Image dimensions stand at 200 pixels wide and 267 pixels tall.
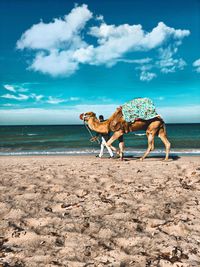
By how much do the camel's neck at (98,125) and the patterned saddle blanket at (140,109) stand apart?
3.11 ft

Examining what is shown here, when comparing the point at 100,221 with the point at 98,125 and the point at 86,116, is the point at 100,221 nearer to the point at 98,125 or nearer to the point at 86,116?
the point at 98,125

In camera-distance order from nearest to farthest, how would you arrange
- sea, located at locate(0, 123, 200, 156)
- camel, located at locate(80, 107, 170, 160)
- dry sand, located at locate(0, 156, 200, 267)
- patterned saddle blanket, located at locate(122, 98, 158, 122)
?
dry sand, located at locate(0, 156, 200, 267)
patterned saddle blanket, located at locate(122, 98, 158, 122)
camel, located at locate(80, 107, 170, 160)
sea, located at locate(0, 123, 200, 156)

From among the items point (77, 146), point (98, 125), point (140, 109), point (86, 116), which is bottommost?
point (77, 146)

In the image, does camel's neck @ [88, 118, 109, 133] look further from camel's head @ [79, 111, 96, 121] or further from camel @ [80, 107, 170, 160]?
camel's head @ [79, 111, 96, 121]

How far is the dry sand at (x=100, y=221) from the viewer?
3.73 metres

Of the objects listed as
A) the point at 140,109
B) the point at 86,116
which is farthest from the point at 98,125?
the point at 140,109

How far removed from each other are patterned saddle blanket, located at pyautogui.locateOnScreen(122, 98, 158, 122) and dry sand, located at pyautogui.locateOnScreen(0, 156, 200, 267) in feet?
11.4

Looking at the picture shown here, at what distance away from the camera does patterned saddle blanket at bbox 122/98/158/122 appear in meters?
10.8

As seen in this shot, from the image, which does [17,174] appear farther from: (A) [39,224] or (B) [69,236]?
(B) [69,236]

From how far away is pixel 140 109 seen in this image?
35.3ft

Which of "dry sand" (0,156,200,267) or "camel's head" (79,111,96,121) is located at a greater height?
"camel's head" (79,111,96,121)

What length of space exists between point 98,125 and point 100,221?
6982mm

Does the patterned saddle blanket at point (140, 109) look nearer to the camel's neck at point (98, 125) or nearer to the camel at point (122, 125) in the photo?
the camel at point (122, 125)

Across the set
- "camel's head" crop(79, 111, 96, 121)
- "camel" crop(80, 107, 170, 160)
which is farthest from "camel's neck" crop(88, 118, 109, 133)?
"camel's head" crop(79, 111, 96, 121)
